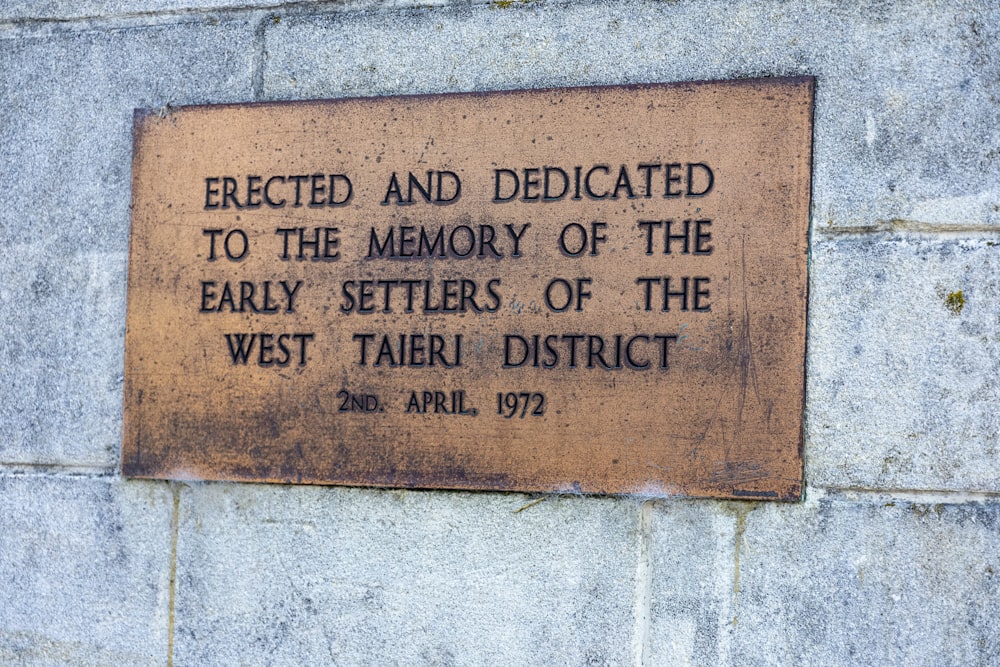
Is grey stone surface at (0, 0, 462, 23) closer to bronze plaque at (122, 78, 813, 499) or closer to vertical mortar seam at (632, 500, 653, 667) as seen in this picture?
bronze plaque at (122, 78, 813, 499)

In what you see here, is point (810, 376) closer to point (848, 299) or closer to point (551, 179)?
point (848, 299)

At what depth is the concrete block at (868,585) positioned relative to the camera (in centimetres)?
262

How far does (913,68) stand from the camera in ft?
8.93

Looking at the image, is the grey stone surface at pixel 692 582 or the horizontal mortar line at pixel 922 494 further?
the grey stone surface at pixel 692 582

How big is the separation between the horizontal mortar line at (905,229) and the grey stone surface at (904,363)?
0.05ft

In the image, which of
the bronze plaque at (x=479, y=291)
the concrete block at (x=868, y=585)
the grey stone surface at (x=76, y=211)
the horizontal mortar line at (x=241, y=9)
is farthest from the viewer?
the grey stone surface at (x=76, y=211)

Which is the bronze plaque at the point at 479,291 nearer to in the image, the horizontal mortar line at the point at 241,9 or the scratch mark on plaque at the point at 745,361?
the scratch mark on plaque at the point at 745,361

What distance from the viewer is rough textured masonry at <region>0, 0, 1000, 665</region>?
8.73 ft

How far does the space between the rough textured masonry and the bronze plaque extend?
0.08 meters

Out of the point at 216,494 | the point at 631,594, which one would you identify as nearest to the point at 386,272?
the point at 216,494

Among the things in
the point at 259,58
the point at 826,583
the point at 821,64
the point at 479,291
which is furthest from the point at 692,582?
the point at 259,58

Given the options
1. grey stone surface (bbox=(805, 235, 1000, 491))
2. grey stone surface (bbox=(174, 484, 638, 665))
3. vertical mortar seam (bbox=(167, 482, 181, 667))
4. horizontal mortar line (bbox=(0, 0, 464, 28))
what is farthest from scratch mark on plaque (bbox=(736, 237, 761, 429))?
vertical mortar seam (bbox=(167, 482, 181, 667))

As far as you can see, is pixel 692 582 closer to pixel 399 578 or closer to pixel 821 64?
Answer: pixel 399 578

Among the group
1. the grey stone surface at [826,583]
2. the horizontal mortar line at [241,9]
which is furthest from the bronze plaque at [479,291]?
the horizontal mortar line at [241,9]
